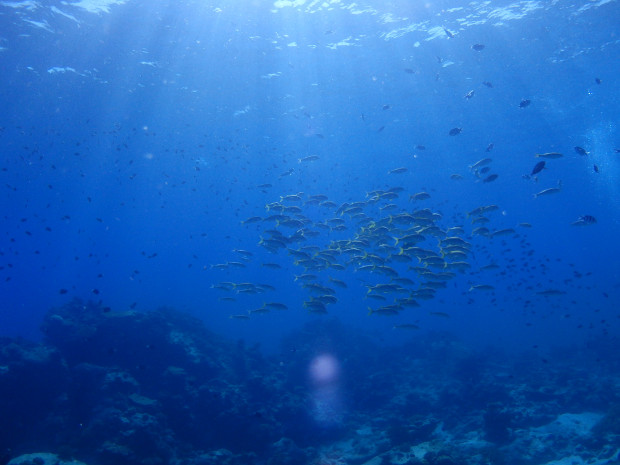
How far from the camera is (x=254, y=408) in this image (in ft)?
43.6

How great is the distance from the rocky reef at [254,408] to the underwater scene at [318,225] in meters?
0.08

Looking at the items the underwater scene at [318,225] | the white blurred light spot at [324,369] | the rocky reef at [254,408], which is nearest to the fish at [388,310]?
the underwater scene at [318,225]

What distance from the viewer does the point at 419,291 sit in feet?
40.6

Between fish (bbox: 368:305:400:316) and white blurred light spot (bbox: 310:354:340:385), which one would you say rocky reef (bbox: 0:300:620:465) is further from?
fish (bbox: 368:305:400:316)

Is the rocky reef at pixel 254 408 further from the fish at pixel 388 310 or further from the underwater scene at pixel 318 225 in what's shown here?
the fish at pixel 388 310

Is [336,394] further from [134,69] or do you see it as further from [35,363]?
[134,69]

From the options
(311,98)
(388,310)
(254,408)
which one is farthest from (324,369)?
(311,98)

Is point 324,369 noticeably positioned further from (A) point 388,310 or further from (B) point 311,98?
(B) point 311,98

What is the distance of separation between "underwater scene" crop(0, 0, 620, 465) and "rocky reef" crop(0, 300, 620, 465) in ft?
0.25

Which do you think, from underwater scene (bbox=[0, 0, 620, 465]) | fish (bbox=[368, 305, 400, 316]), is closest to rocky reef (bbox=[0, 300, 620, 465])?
underwater scene (bbox=[0, 0, 620, 465])

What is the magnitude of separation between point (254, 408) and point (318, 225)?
7.33 m

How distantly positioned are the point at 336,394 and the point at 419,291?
7.23 metres

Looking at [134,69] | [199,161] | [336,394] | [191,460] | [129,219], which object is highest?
[129,219]

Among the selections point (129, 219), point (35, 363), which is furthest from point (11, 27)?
point (129, 219)
